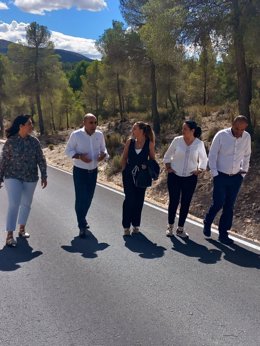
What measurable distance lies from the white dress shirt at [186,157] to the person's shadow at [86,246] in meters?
1.63

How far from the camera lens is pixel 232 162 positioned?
6668 mm

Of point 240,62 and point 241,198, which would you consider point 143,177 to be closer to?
point 241,198

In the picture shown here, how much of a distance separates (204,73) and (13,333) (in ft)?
112

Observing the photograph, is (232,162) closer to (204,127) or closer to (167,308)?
(167,308)

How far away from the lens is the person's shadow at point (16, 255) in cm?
571

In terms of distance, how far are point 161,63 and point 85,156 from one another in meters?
16.6

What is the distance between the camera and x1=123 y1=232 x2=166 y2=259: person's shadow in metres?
6.20

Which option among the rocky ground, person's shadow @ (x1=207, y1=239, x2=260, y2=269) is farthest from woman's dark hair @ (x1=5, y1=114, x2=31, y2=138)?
the rocky ground

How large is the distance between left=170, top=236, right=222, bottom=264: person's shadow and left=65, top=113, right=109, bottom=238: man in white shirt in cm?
154

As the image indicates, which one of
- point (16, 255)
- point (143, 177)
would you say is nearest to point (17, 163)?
point (16, 255)

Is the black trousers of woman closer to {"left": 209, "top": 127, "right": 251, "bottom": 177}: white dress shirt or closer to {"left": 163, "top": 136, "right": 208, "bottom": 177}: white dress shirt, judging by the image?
{"left": 163, "top": 136, "right": 208, "bottom": 177}: white dress shirt

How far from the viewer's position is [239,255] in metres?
6.23

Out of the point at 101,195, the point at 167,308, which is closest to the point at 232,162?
the point at 167,308

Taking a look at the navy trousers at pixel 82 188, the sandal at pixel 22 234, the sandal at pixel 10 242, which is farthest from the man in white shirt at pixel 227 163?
the sandal at pixel 10 242
